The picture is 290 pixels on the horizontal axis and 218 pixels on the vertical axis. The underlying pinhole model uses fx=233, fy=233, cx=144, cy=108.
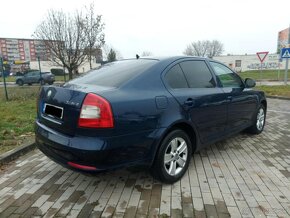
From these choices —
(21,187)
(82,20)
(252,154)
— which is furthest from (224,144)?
(82,20)

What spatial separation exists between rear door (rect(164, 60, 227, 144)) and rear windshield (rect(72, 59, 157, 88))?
0.35m

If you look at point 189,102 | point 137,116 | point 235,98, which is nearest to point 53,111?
point 137,116

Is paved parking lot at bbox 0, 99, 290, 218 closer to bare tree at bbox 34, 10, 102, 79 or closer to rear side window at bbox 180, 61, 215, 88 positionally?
rear side window at bbox 180, 61, 215, 88

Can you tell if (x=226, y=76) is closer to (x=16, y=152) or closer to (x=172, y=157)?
(x=172, y=157)

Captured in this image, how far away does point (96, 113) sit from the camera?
225 cm

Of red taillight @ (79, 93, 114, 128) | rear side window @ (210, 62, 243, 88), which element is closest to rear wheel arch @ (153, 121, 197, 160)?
red taillight @ (79, 93, 114, 128)

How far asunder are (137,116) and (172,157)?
0.86 meters

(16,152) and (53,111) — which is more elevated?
(53,111)

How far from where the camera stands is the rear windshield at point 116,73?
106 inches

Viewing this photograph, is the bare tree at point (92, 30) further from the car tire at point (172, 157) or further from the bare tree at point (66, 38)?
the car tire at point (172, 157)

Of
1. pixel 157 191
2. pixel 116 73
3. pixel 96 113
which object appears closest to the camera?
pixel 96 113

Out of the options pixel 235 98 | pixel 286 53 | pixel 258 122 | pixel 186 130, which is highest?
pixel 286 53

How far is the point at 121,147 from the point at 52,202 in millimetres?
1055

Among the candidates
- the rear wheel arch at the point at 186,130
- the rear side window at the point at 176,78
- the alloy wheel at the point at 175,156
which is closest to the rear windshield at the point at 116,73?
the rear side window at the point at 176,78
